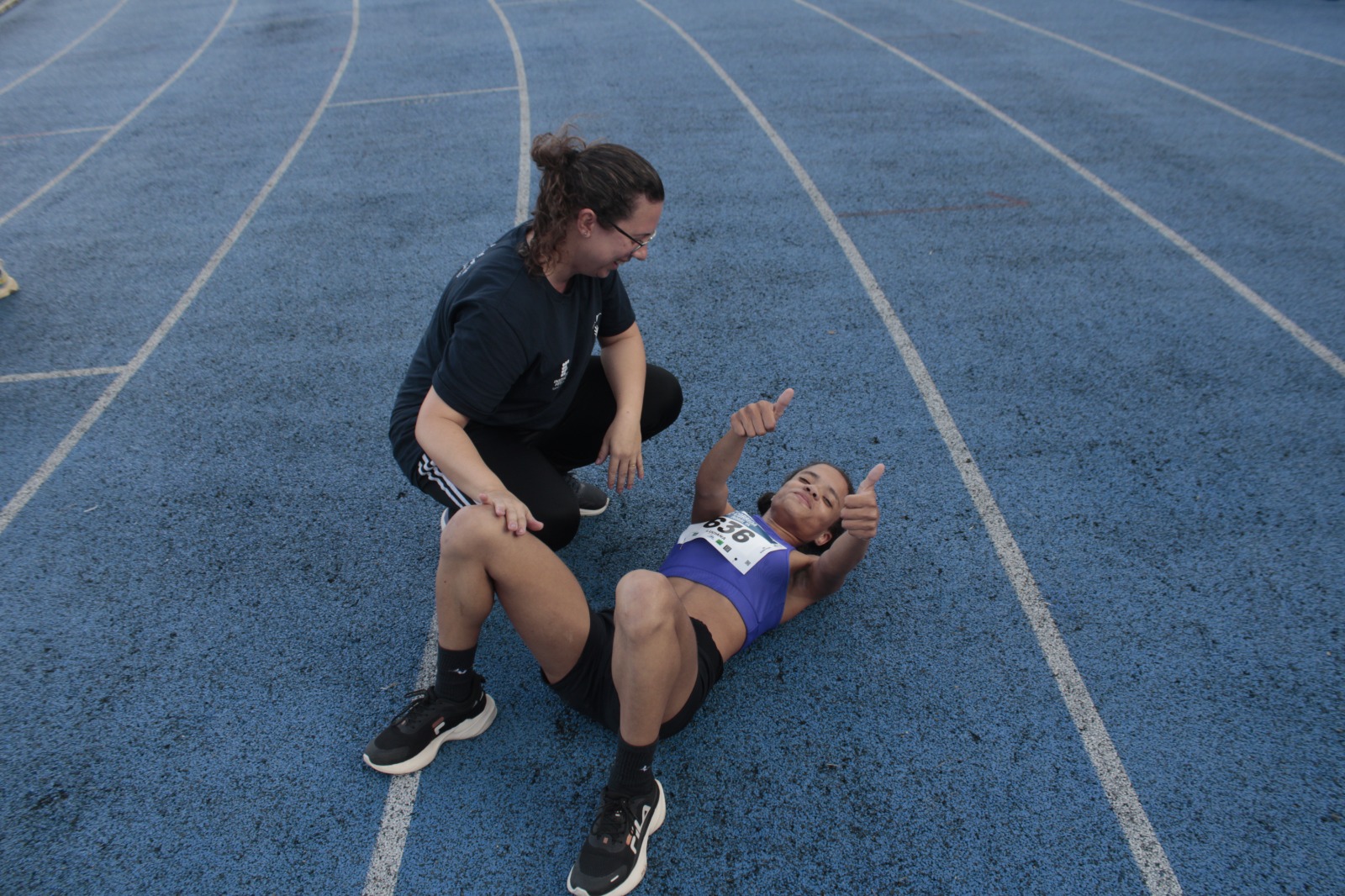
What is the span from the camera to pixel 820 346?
14.7ft

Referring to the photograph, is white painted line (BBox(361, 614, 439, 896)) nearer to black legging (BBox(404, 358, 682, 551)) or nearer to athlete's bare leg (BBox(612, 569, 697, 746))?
athlete's bare leg (BBox(612, 569, 697, 746))

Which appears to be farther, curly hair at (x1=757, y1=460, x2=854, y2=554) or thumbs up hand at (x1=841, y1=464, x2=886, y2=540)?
curly hair at (x1=757, y1=460, x2=854, y2=554)

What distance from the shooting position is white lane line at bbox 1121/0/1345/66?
867cm

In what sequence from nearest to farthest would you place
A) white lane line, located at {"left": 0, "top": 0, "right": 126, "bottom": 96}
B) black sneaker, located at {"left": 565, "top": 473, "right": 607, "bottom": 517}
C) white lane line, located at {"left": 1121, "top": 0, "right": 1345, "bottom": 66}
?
black sneaker, located at {"left": 565, "top": 473, "right": 607, "bottom": 517}, white lane line, located at {"left": 1121, "top": 0, "right": 1345, "bottom": 66}, white lane line, located at {"left": 0, "top": 0, "right": 126, "bottom": 96}

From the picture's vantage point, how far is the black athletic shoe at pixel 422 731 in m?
2.48

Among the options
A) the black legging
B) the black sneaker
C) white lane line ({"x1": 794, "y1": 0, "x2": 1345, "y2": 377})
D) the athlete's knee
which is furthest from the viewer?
white lane line ({"x1": 794, "y1": 0, "x2": 1345, "y2": 377})

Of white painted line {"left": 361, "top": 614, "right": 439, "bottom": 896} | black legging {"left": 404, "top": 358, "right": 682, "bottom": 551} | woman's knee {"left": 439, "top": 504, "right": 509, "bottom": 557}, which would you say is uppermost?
woman's knee {"left": 439, "top": 504, "right": 509, "bottom": 557}

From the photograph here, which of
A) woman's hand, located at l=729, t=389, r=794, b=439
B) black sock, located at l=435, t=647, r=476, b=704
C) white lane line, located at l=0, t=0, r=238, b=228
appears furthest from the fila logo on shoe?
white lane line, located at l=0, t=0, r=238, b=228

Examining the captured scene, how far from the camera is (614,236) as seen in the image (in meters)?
2.32

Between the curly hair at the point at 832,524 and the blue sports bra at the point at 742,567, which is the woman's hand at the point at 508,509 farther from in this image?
the curly hair at the point at 832,524

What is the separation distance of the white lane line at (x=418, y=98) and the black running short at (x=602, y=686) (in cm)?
746

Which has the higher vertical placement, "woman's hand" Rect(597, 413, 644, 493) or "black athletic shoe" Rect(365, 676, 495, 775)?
"woman's hand" Rect(597, 413, 644, 493)

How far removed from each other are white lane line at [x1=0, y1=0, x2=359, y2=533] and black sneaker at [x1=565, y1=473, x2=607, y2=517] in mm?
2492

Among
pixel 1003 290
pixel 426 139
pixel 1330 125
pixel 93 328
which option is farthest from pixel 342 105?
pixel 1330 125
